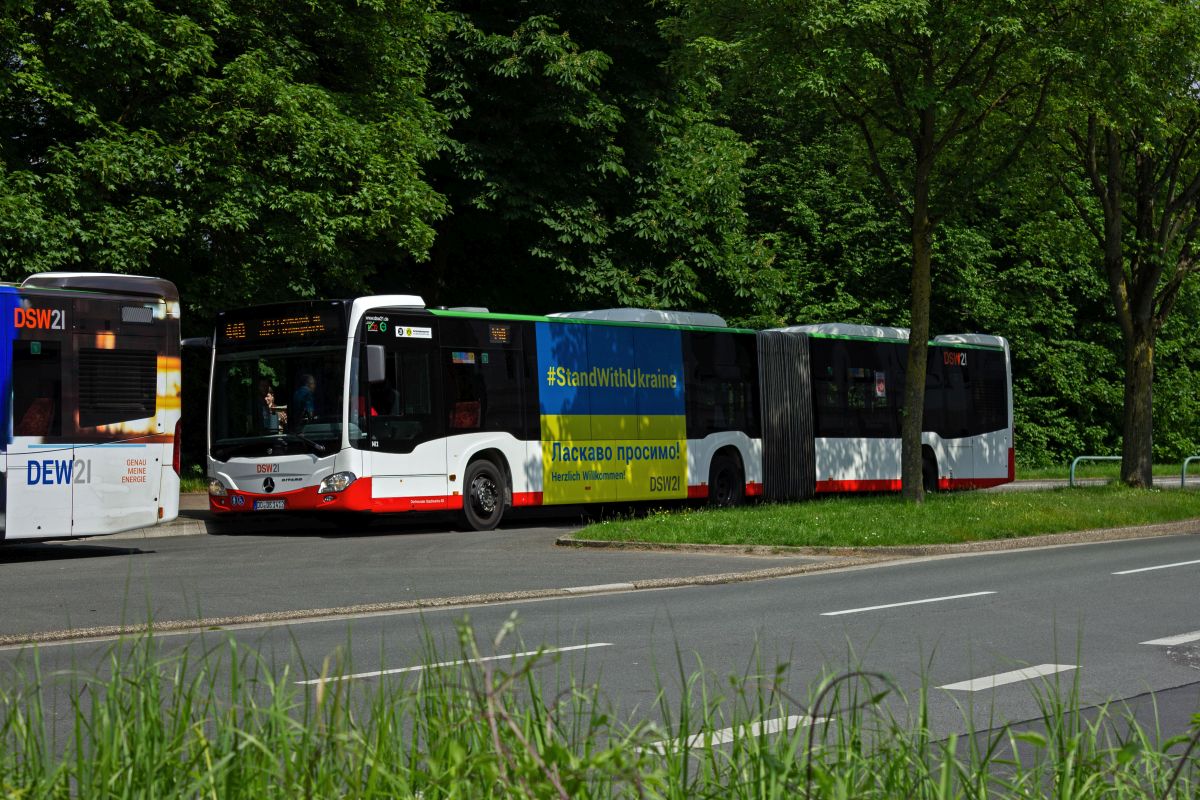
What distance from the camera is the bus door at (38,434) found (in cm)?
1605

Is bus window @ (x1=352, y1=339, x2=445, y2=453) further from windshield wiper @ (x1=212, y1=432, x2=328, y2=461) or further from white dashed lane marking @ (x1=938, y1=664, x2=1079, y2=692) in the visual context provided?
white dashed lane marking @ (x1=938, y1=664, x2=1079, y2=692)

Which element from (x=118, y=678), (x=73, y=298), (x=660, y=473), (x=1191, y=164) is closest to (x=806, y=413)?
(x=660, y=473)

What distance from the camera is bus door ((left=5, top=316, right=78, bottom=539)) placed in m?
16.0

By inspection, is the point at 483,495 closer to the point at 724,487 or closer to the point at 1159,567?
the point at 724,487

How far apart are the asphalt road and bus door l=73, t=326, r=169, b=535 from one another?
57 cm

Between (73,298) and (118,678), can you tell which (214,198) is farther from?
(118,678)

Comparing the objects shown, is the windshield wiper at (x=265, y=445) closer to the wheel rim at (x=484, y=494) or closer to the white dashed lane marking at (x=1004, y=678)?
the wheel rim at (x=484, y=494)

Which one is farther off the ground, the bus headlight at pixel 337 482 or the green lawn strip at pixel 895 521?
the bus headlight at pixel 337 482

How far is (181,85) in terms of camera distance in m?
23.6

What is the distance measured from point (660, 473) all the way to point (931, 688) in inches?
671

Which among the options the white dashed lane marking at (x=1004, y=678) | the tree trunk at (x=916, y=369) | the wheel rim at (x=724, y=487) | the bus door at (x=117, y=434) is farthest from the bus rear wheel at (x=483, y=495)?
the white dashed lane marking at (x=1004, y=678)

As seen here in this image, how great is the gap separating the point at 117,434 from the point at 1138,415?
18461 mm

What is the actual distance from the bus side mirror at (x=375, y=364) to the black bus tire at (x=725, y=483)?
7.37 m

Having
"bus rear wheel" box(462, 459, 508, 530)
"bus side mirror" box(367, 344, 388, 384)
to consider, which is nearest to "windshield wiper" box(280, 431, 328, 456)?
"bus side mirror" box(367, 344, 388, 384)
